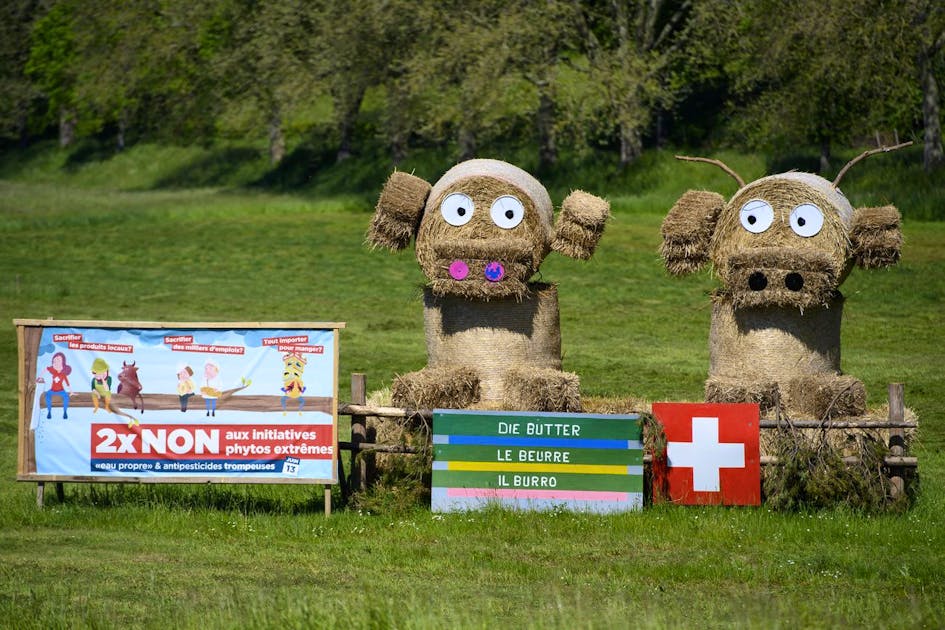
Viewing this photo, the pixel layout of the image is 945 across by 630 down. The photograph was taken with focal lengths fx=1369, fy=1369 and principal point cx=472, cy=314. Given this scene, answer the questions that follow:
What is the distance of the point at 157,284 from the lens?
2794 cm

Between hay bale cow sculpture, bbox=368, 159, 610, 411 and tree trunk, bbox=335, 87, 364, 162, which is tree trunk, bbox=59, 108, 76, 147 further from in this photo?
hay bale cow sculpture, bbox=368, 159, 610, 411

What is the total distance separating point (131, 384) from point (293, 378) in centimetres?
138

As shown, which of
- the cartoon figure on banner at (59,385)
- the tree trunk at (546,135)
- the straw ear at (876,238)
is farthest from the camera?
the tree trunk at (546,135)

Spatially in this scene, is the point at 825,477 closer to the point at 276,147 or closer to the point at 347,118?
the point at 347,118

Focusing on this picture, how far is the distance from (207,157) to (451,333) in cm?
4843

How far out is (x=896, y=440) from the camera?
11.7 m

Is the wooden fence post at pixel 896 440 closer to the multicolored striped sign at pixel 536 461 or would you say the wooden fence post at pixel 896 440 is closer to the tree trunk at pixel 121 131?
the multicolored striped sign at pixel 536 461

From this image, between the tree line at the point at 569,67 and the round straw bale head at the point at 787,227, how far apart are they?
18.9 meters

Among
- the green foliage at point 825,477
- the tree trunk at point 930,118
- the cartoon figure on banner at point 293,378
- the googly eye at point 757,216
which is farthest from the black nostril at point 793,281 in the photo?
the tree trunk at point 930,118

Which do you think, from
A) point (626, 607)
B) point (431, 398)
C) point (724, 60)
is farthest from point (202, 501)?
point (724, 60)

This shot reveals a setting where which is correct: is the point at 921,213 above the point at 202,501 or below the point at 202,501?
above

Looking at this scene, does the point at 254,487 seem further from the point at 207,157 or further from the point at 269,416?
the point at 207,157

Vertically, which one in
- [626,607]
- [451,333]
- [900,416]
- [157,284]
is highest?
[157,284]

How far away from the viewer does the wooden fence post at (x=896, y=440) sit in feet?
38.1
